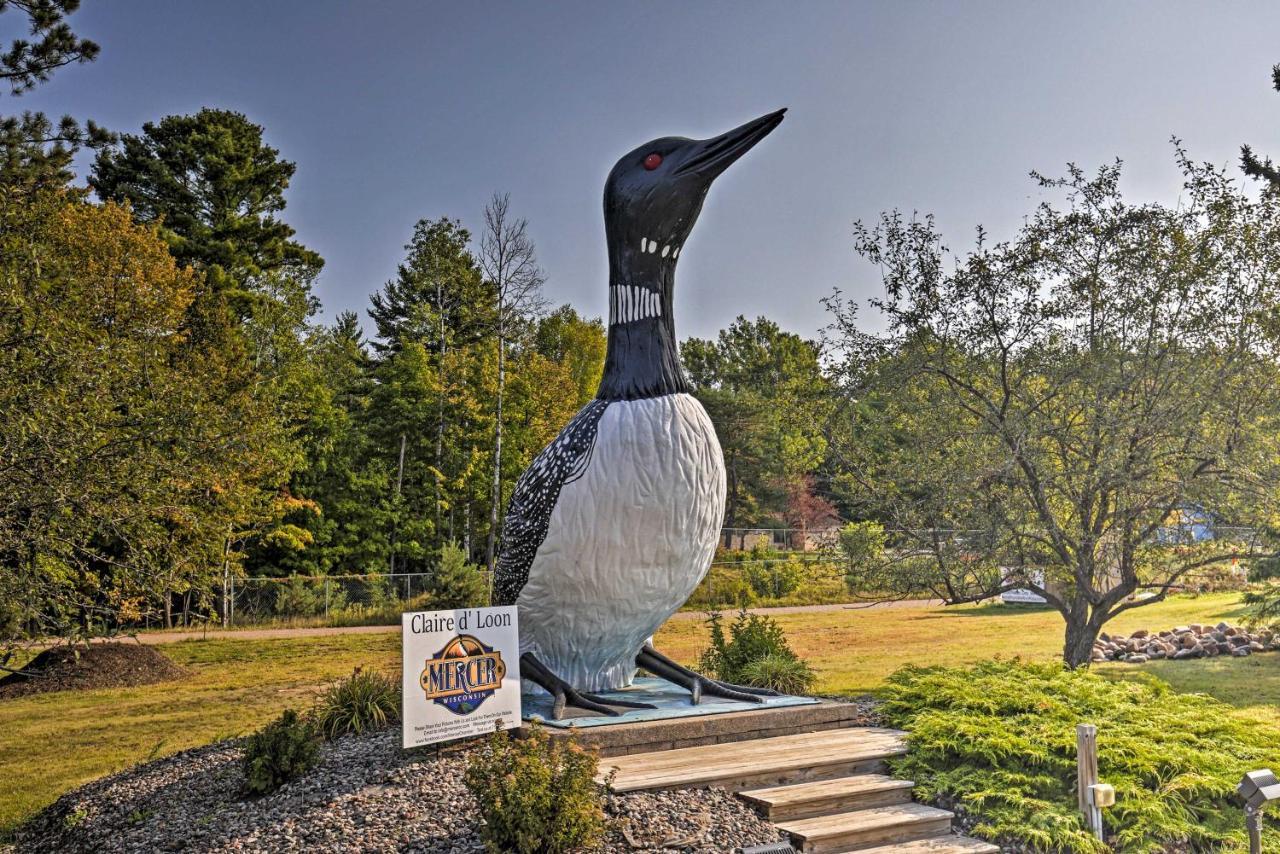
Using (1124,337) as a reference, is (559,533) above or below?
below

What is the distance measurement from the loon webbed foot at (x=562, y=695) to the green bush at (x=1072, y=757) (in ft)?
6.55

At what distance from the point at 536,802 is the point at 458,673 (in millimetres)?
1478

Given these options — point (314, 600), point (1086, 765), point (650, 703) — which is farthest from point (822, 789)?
point (314, 600)

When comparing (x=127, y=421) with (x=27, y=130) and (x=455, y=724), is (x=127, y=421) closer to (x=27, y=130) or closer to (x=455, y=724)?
(x=27, y=130)

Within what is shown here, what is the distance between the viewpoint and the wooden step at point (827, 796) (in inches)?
210

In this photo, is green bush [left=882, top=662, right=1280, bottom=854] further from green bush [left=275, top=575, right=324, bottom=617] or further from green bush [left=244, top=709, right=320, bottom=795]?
green bush [left=275, top=575, right=324, bottom=617]

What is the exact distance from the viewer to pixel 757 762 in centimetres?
584

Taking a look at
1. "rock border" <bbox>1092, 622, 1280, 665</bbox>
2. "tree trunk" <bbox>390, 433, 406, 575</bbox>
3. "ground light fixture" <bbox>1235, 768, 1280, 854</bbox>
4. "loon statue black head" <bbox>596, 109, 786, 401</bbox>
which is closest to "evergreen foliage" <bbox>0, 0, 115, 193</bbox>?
"loon statue black head" <bbox>596, 109, 786, 401</bbox>

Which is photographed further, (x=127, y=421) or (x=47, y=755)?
(x=47, y=755)

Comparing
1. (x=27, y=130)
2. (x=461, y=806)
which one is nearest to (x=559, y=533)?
(x=461, y=806)

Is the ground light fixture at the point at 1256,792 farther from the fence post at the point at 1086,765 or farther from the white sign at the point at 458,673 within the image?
the white sign at the point at 458,673

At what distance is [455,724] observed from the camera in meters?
5.80

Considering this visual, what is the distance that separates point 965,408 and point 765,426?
24.9 m

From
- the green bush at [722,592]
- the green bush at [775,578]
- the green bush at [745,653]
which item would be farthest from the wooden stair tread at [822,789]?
the green bush at [775,578]
